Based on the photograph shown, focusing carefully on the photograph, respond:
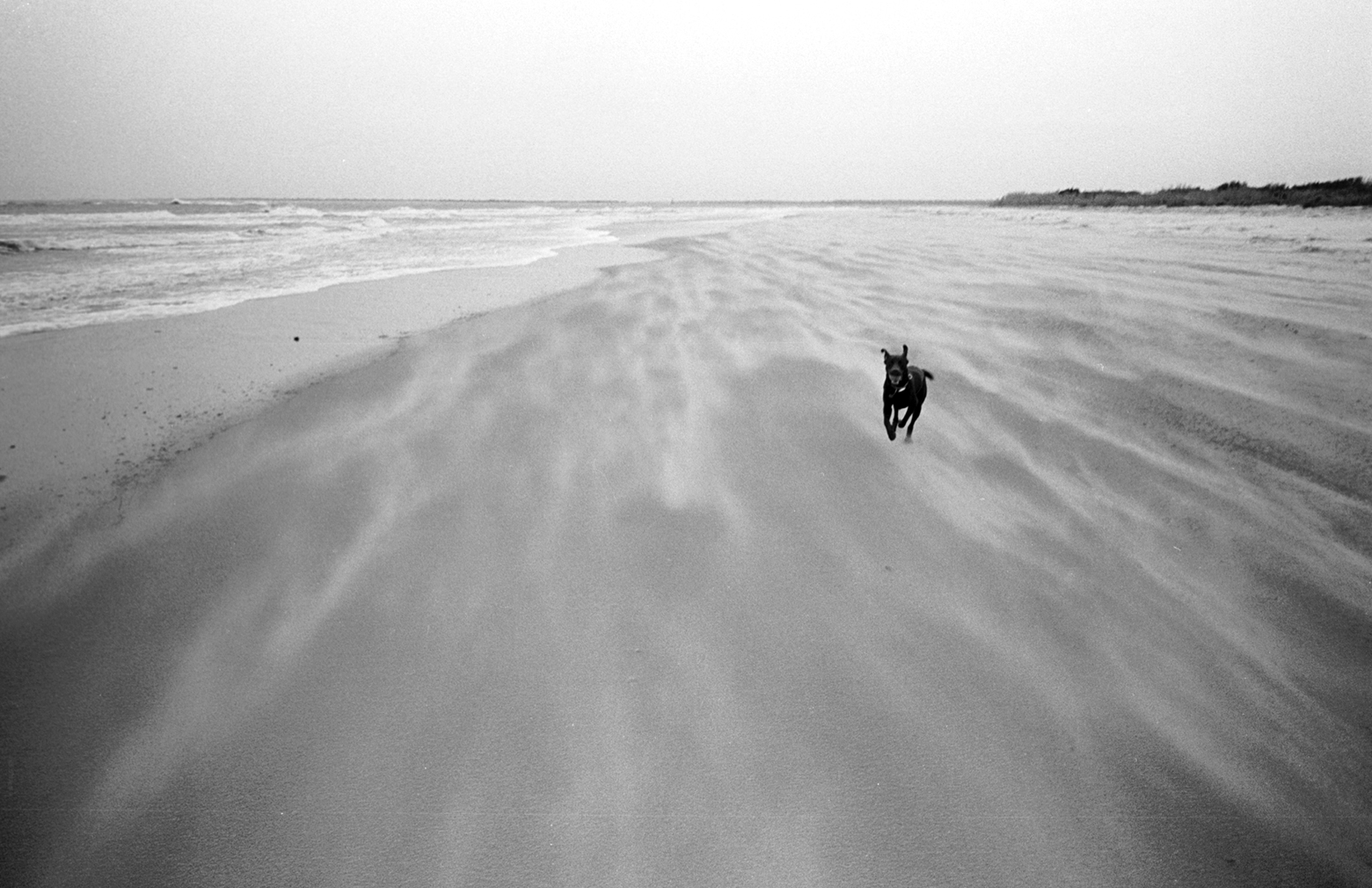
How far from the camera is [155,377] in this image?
4664 mm

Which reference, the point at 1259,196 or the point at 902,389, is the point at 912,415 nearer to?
the point at 902,389

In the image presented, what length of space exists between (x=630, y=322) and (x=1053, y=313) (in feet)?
Result: 15.0

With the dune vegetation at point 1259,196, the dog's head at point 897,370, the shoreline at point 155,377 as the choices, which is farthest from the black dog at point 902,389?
the dune vegetation at point 1259,196

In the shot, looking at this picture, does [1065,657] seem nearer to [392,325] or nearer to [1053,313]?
[1053,313]

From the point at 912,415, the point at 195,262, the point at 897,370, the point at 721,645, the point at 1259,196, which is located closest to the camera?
the point at 721,645

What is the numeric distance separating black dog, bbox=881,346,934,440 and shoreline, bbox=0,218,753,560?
4.22 meters

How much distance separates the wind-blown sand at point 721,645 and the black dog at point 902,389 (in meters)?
0.19

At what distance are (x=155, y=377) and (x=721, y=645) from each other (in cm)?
518

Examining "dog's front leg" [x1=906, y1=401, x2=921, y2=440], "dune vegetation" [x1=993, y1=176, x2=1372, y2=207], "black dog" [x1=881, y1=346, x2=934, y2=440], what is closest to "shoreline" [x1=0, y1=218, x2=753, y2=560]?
"black dog" [x1=881, y1=346, x2=934, y2=440]

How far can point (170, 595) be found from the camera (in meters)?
2.36

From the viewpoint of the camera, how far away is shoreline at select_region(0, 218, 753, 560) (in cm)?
313

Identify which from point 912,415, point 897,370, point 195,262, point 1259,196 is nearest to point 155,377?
point 897,370

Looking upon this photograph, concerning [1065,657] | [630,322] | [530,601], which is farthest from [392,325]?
[1065,657]

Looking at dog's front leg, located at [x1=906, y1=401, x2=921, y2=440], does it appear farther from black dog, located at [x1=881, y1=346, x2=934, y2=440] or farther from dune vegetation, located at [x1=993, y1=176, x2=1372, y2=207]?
dune vegetation, located at [x1=993, y1=176, x2=1372, y2=207]
